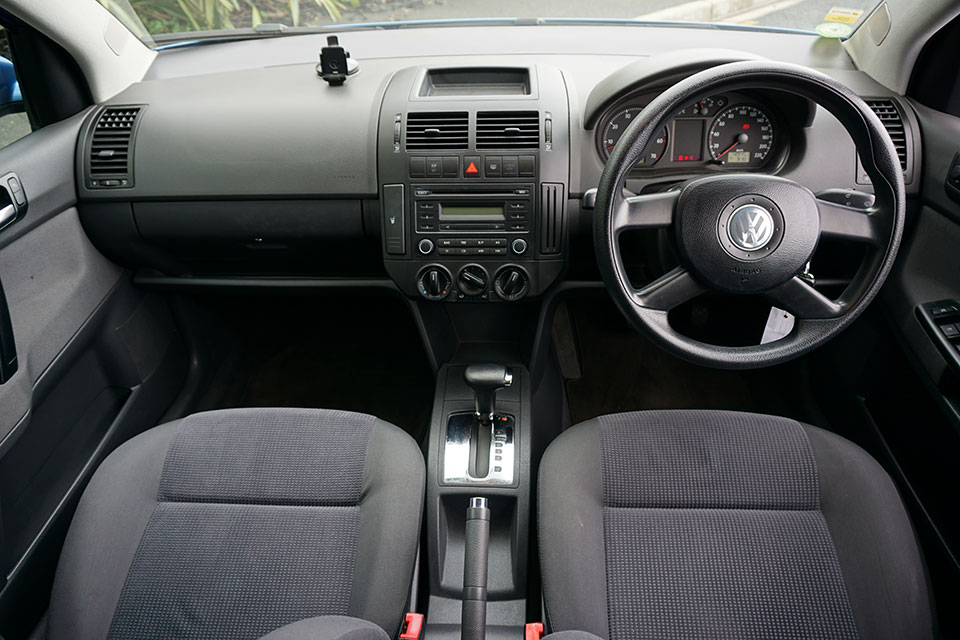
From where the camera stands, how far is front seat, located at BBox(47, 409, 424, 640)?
1014 mm

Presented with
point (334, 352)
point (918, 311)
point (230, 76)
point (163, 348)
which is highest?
point (230, 76)

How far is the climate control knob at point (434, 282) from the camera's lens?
144 cm

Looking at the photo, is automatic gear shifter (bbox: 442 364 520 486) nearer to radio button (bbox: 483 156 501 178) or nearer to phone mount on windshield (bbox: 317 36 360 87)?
radio button (bbox: 483 156 501 178)

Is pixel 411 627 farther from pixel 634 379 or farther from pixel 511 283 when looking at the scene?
pixel 634 379

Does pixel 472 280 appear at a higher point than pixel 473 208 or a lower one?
lower

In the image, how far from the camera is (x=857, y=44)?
156cm

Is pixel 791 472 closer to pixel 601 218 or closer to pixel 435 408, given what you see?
pixel 601 218

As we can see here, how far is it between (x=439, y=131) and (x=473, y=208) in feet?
0.58

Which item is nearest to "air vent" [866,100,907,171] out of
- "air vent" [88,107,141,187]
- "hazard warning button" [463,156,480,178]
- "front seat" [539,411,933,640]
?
"front seat" [539,411,933,640]

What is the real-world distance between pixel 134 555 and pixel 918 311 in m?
1.57

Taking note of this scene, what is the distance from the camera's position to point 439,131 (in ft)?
4.50

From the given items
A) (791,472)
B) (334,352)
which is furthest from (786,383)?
(334,352)

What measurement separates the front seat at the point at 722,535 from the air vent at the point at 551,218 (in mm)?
402

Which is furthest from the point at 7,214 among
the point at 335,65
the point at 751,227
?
the point at 751,227
